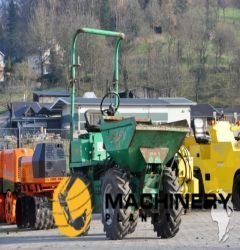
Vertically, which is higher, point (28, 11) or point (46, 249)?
point (28, 11)

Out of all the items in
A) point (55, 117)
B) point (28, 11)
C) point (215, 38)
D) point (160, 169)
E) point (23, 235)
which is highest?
point (28, 11)

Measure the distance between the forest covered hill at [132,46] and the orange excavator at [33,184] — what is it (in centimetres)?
5881

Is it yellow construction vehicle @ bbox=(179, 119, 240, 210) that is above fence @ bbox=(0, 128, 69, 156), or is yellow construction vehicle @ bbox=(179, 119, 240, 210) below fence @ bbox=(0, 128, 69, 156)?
below

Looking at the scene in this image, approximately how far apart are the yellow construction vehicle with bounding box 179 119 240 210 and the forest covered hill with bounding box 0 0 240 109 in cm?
5871

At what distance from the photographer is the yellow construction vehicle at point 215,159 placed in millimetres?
17750

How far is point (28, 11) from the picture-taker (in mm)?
122188

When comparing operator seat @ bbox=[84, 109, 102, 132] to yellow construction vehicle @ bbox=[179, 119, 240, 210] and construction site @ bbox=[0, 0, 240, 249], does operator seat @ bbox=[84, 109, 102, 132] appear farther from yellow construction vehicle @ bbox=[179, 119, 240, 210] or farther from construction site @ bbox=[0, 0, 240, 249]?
yellow construction vehicle @ bbox=[179, 119, 240, 210]

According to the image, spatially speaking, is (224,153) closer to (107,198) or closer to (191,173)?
(191,173)

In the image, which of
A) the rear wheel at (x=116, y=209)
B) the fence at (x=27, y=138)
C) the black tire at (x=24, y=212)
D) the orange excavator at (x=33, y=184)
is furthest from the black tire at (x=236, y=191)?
the fence at (x=27, y=138)

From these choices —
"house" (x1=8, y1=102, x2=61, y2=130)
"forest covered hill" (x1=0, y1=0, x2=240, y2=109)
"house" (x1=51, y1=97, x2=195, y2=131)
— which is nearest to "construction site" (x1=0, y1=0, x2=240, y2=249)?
"house" (x1=8, y1=102, x2=61, y2=130)

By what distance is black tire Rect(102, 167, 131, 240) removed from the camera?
36.6 ft

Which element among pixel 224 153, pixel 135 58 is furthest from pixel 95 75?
pixel 224 153

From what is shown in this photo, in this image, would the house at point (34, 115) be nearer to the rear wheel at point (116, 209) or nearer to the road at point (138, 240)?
the road at point (138, 240)

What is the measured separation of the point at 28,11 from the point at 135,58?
3135cm
